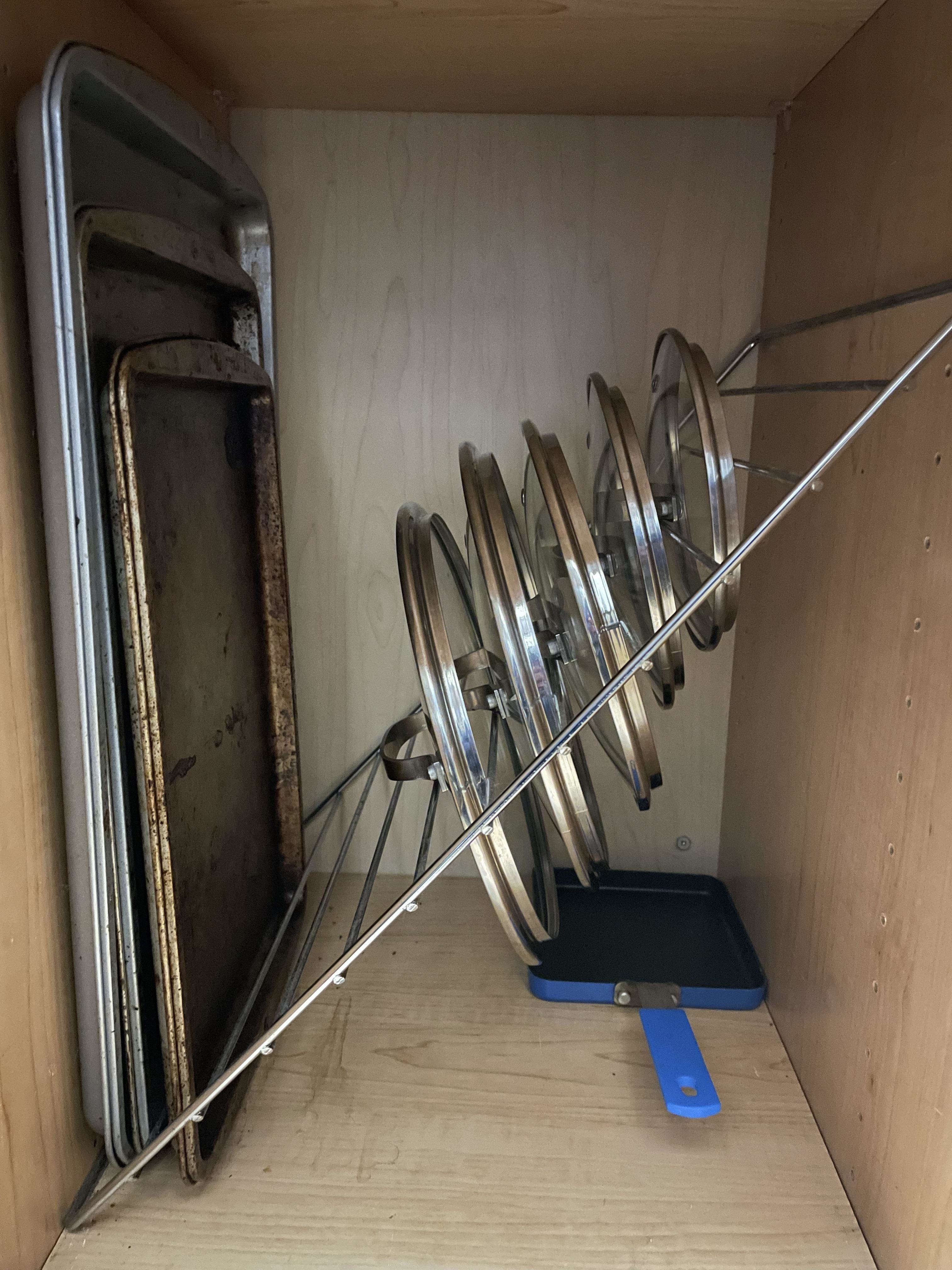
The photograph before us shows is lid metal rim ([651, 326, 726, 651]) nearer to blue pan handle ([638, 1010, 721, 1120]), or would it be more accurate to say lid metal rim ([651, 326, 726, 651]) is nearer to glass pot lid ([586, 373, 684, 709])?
glass pot lid ([586, 373, 684, 709])

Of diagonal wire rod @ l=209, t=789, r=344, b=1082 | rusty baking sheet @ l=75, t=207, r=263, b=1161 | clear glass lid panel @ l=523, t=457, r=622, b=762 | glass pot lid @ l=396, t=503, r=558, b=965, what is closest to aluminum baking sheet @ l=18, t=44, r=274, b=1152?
rusty baking sheet @ l=75, t=207, r=263, b=1161

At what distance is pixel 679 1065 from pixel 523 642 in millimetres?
401

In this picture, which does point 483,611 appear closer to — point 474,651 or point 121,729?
point 474,651

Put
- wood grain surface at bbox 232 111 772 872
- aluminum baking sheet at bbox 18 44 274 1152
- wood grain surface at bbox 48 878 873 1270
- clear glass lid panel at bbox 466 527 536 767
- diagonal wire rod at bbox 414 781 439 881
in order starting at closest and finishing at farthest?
aluminum baking sheet at bbox 18 44 274 1152
wood grain surface at bbox 48 878 873 1270
clear glass lid panel at bbox 466 527 536 767
diagonal wire rod at bbox 414 781 439 881
wood grain surface at bbox 232 111 772 872

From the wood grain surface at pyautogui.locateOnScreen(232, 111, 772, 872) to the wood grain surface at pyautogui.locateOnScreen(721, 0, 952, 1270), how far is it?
90mm

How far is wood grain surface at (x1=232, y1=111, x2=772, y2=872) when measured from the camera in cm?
102

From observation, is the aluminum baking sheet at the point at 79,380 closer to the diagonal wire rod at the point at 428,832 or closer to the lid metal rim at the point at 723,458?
the diagonal wire rod at the point at 428,832

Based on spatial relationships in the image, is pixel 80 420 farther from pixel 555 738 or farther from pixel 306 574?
pixel 306 574

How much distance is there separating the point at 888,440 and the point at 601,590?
10.0 inches

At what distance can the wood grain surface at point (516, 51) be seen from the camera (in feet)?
2.48

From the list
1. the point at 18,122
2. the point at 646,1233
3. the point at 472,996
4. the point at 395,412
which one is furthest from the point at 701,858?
the point at 18,122

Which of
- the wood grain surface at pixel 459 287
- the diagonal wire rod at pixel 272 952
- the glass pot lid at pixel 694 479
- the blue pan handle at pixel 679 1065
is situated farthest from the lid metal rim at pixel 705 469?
the diagonal wire rod at pixel 272 952

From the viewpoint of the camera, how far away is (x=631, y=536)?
80 centimetres

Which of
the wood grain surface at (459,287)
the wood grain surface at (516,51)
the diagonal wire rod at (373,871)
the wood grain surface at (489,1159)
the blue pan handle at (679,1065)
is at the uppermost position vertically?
the wood grain surface at (516,51)
